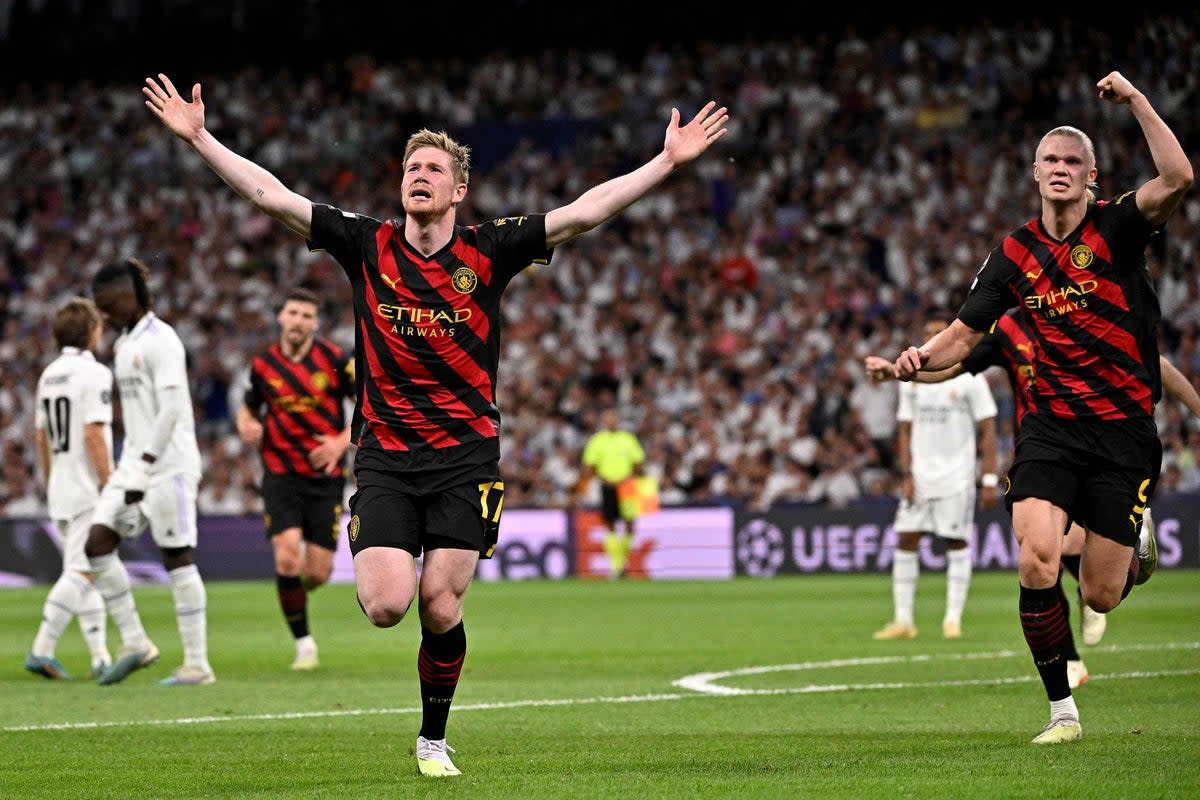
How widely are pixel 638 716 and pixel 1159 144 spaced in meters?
3.82

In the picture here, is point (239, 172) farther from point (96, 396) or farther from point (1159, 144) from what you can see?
point (96, 396)

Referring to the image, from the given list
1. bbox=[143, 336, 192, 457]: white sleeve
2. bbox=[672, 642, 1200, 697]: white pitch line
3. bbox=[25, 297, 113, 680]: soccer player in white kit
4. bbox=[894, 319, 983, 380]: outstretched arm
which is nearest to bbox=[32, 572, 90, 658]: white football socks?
bbox=[25, 297, 113, 680]: soccer player in white kit

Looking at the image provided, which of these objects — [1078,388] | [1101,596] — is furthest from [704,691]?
[1078,388]

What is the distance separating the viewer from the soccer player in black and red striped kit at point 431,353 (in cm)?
711

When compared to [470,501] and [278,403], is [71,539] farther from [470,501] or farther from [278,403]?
[470,501]

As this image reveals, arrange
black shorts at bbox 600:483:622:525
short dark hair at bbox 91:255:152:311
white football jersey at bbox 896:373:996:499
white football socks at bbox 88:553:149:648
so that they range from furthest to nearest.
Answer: black shorts at bbox 600:483:622:525, white football jersey at bbox 896:373:996:499, white football socks at bbox 88:553:149:648, short dark hair at bbox 91:255:152:311

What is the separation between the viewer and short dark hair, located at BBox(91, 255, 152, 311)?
11273 millimetres

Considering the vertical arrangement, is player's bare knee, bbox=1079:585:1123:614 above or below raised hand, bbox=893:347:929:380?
below

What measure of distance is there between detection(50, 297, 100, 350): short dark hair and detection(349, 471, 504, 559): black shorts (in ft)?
18.7

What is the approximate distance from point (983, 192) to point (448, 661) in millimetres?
23284

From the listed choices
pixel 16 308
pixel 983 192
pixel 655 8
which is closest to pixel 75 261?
pixel 16 308

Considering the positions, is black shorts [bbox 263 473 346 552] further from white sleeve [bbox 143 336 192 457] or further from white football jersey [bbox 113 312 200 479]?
white sleeve [bbox 143 336 192 457]

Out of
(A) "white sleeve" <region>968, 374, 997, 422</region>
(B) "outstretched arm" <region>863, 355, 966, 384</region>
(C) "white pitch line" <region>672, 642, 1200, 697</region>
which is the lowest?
(C) "white pitch line" <region>672, 642, 1200, 697</region>

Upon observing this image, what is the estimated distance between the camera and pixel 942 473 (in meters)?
A: 15.8
